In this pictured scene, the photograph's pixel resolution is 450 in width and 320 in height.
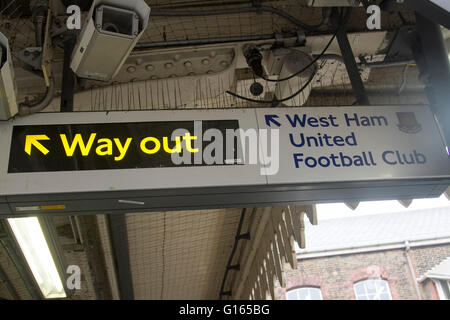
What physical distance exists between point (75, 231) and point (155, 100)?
1942 mm

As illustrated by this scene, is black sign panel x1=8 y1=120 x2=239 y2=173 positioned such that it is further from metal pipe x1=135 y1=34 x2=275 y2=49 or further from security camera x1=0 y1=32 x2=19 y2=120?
metal pipe x1=135 y1=34 x2=275 y2=49

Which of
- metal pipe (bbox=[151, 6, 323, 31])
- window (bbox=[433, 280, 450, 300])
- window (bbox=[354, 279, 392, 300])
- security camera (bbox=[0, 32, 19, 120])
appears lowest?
security camera (bbox=[0, 32, 19, 120])

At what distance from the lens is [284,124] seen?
8.77 ft

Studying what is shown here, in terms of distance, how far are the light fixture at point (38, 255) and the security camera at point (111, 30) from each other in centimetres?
174

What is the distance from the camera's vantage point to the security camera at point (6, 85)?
7.79 feet

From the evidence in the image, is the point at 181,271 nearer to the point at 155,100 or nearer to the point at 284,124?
the point at 155,100

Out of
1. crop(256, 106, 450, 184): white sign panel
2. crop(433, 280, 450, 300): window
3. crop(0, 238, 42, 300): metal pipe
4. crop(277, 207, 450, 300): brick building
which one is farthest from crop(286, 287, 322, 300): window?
crop(256, 106, 450, 184): white sign panel

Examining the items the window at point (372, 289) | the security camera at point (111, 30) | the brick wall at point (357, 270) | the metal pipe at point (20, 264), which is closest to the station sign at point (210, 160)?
the security camera at point (111, 30)

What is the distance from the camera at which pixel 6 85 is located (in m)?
2.47

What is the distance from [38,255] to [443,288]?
1427 centimetres

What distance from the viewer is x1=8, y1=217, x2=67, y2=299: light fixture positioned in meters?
3.92

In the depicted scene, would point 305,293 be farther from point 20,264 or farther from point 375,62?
point 375,62
